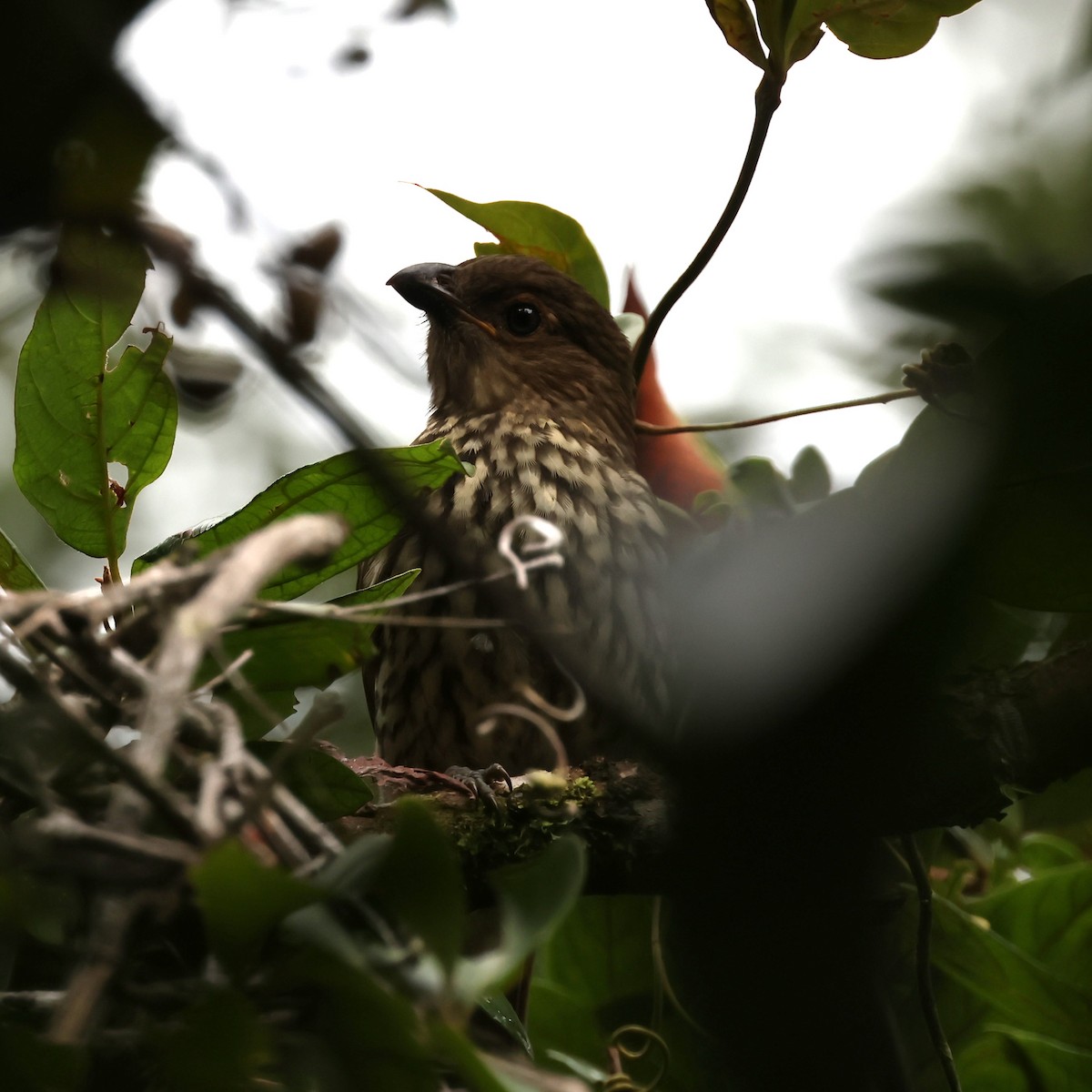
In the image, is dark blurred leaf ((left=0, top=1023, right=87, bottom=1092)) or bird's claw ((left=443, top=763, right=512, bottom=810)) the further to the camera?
bird's claw ((left=443, top=763, right=512, bottom=810))

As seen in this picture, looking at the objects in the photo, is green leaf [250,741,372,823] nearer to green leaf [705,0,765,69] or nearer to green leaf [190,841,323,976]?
green leaf [190,841,323,976]

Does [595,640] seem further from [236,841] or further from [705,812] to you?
[236,841]

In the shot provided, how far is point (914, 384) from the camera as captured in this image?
152 cm

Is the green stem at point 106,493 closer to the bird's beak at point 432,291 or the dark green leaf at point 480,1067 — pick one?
the dark green leaf at point 480,1067

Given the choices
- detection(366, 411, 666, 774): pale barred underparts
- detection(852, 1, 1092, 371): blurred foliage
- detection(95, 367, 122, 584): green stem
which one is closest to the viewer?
detection(852, 1, 1092, 371): blurred foliage

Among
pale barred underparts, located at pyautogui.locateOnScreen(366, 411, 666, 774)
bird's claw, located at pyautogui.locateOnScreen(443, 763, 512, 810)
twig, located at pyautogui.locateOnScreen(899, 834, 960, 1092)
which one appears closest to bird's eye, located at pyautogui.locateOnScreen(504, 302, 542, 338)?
A: pale barred underparts, located at pyautogui.locateOnScreen(366, 411, 666, 774)

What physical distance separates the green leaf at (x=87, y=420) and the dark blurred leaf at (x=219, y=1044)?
88 centimetres

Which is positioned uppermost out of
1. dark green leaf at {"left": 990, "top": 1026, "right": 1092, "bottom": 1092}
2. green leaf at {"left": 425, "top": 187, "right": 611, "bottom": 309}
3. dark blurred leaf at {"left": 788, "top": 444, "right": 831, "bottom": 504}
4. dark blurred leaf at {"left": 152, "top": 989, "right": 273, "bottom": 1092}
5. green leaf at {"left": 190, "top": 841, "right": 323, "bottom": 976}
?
green leaf at {"left": 425, "top": 187, "right": 611, "bottom": 309}

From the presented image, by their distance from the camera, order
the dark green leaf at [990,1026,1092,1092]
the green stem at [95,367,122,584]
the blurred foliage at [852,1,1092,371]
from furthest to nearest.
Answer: the dark green leaf at [990,1026,1092,1092] < the green stem at [95,367,122,584] < the blurred foliage at [852,1,1092,371]

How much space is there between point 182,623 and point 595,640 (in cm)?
179

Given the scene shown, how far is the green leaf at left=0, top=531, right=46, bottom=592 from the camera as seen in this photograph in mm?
1527

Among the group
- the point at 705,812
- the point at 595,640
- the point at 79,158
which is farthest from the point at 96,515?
the point at 595,640

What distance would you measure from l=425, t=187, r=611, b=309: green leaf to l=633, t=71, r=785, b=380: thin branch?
0.31 m

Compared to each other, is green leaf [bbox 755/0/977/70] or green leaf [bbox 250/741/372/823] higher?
green leaf [bbox 755/0/977/70]
